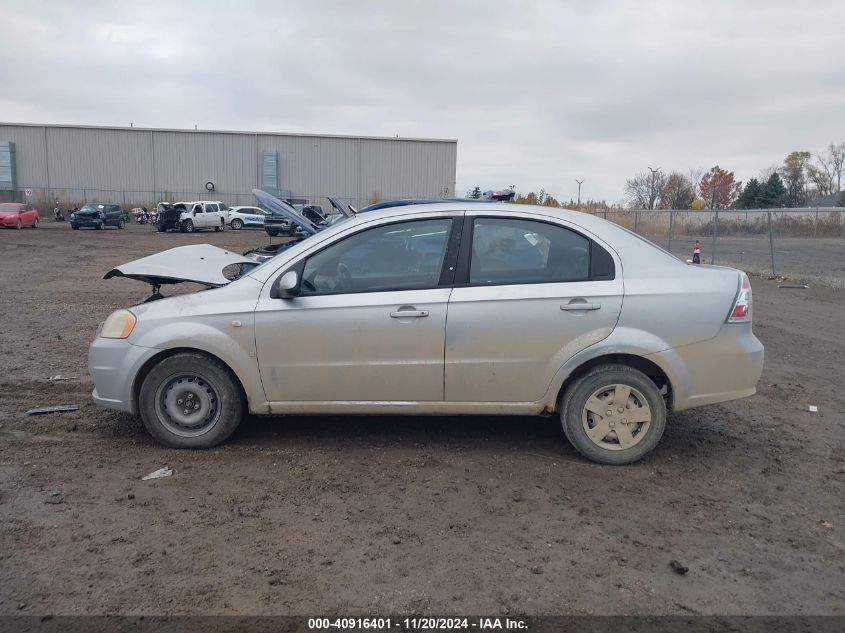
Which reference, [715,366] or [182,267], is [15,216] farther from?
[715,366]

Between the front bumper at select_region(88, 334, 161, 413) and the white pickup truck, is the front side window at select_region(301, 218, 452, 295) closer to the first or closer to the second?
the front bumper at select_region(88, 334, 161, 413)

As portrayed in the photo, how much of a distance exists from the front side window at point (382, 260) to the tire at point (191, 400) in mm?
840

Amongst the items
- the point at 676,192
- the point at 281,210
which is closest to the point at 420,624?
the point at 281,210

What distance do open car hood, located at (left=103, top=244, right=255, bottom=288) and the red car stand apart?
37.7 metres

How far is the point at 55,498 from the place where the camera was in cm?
401

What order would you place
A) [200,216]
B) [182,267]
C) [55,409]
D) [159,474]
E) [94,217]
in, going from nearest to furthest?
[159,474] < [182,267] < [55,409] < [94,217] < [200,216]

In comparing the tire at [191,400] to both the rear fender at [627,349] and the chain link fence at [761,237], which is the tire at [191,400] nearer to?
the rear fender at [627,349]

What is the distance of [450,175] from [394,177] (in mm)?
4820

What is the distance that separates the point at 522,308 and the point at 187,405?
2.38 m

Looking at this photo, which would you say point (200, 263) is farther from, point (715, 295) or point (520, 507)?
point (715, 295)

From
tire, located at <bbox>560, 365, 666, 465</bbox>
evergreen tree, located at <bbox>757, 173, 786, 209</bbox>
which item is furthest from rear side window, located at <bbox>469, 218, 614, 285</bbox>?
evergreen tree, located at <bbox>757, 173, 786, 209</bbox>

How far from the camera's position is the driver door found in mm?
4520

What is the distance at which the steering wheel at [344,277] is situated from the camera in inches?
183

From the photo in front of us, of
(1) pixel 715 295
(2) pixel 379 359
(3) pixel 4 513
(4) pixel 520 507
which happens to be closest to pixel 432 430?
(2) pixel 379 359
